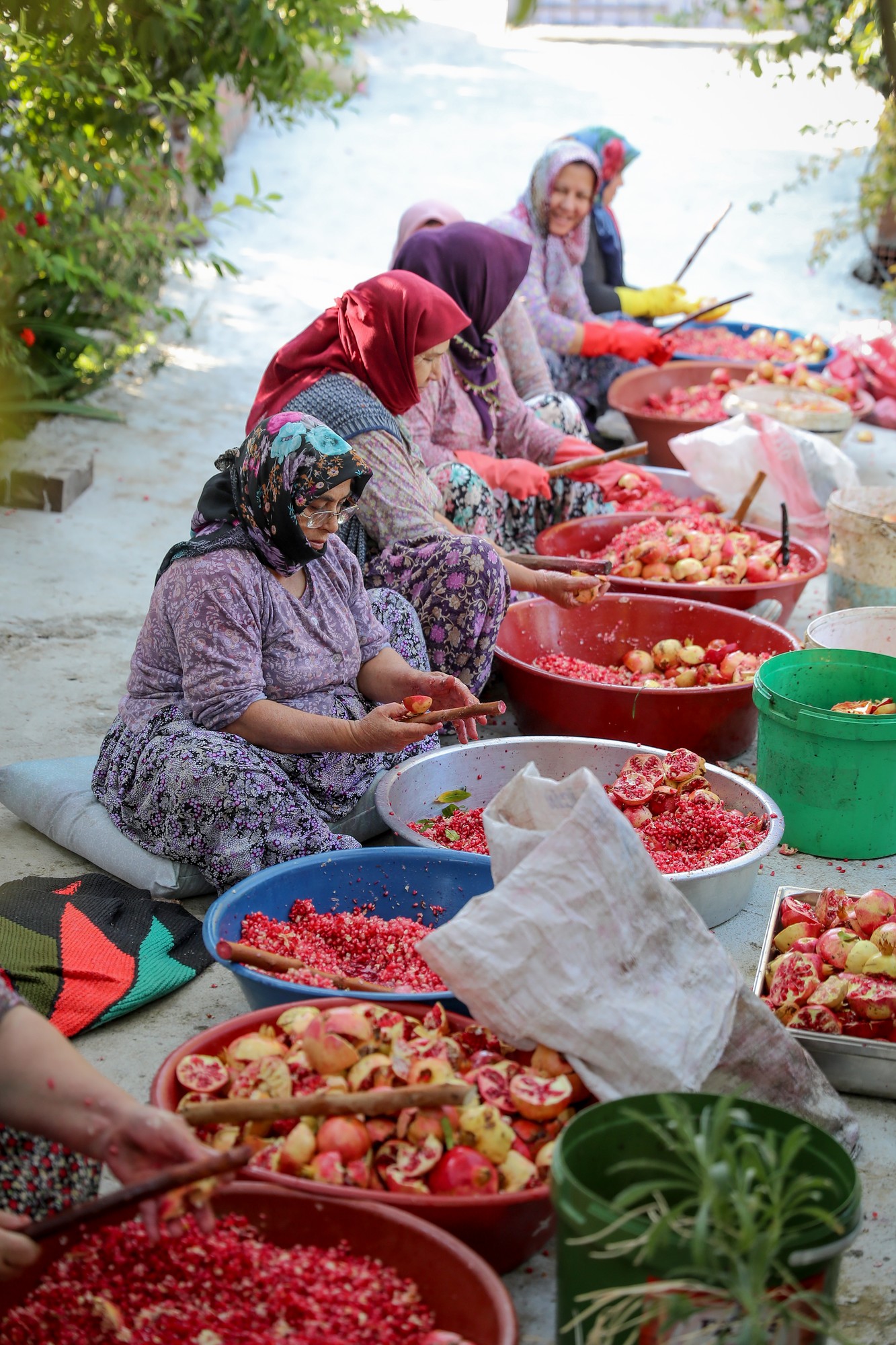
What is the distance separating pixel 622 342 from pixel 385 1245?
490 centimetres

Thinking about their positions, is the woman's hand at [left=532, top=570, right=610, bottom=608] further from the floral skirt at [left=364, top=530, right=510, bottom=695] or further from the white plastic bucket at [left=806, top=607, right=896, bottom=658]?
the white plastic bucket at [left=806, top=607, right=896, bottom=658]

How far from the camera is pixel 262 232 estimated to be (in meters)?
10.3

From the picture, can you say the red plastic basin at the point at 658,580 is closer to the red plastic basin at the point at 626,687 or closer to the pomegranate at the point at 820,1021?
the red plastic basin at the point at 626,687

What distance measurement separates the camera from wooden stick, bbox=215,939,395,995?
1959 millimetres

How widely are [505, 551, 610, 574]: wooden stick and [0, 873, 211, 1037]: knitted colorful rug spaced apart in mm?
1558

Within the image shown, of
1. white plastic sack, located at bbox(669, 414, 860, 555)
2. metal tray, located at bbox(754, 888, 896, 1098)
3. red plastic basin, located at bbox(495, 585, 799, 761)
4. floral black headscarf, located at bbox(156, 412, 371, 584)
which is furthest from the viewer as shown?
white plastic sack, located at bbox(669, 414, 860, 555)

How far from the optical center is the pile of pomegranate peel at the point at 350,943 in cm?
215

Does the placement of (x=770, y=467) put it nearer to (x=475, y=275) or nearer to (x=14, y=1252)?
(x=475, y=275)

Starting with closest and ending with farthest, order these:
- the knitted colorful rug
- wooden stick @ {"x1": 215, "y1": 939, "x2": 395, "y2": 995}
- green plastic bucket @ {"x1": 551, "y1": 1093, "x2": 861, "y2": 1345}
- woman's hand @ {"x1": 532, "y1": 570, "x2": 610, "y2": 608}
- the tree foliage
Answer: green plastic bucket @ {"x1": 551, "y1": 1093, "x2": 861, "y2": 1345}, wooden stick @ {"x1": 215, "y1": 939, "x2": 395, "y2": 995}, the knitted colorful rug, woman's hand @ {"x1": 532, "y1": 570, "x2": 610, "y2": 608}, the tree foliage

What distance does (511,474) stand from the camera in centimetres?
420

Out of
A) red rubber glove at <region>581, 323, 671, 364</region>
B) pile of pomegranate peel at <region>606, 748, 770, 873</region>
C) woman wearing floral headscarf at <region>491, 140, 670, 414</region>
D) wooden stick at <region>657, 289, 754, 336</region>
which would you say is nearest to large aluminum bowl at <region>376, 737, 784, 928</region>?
pile of pomegranate peel at <region>606, 748, 770, 873</region>

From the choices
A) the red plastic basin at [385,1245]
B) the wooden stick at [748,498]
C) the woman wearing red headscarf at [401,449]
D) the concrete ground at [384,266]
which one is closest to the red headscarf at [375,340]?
the woman wearing red headscarf at [401,449]

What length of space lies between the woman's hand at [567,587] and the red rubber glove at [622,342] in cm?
259

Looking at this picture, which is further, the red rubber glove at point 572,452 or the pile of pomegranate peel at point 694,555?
the red rubber glove at point 572,452
